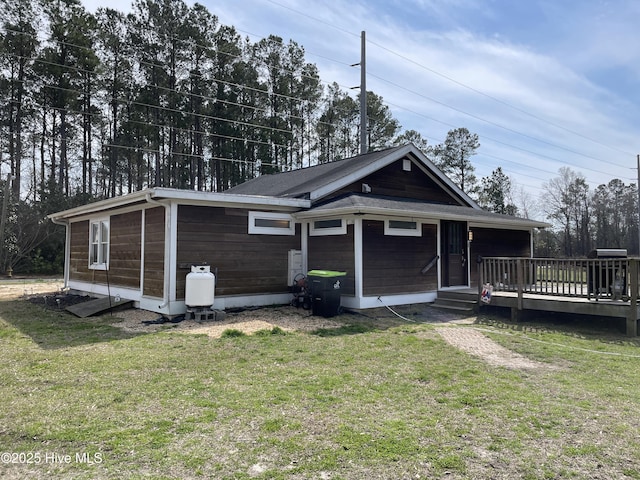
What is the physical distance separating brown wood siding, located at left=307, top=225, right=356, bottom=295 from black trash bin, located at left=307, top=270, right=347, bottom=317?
57 centimetres

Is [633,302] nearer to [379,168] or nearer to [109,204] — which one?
[379,168]

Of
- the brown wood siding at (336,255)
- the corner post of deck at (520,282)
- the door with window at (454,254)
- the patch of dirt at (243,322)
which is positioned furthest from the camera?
the door with window at (454,254)

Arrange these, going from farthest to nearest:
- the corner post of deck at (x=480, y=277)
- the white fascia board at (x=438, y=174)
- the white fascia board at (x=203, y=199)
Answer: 1. the white fascia board at (x=438, y=174)
2. the corner post of deck at (x=480, y=277)
3. the white fascia board at (x=203, y=199)

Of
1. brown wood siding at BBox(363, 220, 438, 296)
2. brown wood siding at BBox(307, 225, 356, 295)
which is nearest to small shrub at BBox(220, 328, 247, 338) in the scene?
brown wood siding at BBox(307, 225, 356, 295)

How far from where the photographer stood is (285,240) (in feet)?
35.0

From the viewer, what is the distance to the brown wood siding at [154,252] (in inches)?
364

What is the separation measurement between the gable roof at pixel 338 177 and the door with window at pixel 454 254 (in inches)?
97.0

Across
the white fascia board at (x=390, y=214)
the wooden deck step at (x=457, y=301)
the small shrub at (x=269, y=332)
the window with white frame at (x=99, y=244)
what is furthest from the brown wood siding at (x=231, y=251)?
the window with white frame at (x=99, y=244)

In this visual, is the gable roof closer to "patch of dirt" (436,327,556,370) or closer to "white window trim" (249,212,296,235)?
"white window trim" (249,212,296,235)

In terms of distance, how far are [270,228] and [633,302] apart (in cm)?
730

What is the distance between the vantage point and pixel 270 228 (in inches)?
407

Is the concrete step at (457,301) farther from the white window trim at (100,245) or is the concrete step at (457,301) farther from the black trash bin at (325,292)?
the white window trim at (100,245)

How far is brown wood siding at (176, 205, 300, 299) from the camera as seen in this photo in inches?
358

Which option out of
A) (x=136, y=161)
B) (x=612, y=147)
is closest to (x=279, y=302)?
(x=136, y=161)
